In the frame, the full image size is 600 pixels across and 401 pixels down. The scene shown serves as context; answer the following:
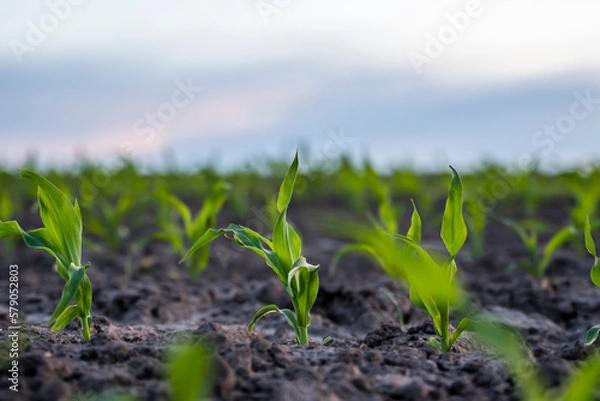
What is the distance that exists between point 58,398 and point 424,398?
32.7 inches

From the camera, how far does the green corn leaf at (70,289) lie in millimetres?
1869

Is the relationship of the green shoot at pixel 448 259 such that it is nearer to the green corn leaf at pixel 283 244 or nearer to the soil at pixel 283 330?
the soil at pixel 283 330

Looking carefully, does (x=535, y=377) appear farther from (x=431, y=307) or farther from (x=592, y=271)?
(x=592, y=271)

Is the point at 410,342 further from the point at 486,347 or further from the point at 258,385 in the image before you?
the point at 258,385

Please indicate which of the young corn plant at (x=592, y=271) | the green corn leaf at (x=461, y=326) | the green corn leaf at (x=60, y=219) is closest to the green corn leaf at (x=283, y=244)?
the green corn leaf at (x=461, y=326)

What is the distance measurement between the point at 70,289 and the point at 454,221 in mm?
1147

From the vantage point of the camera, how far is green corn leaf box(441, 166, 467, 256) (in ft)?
6.10

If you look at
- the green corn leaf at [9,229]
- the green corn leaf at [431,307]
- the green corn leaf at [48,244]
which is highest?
the green corn leaf at [9,229]

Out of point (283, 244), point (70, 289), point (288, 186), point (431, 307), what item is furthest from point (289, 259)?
point (70, 289)

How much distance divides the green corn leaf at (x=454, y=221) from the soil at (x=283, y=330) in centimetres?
32

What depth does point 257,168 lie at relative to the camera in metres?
7.85

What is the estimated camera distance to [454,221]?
6.18ft

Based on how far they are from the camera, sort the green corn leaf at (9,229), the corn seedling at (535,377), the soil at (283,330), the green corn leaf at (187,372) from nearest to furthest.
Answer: the green corn leaf at (187,372) → the corn seedling at (535,377) → the soil at (283,330) → the green corn leaf at (9,229)

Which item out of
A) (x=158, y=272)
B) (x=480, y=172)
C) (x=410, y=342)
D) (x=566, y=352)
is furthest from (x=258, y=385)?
(x=480, y=172)
